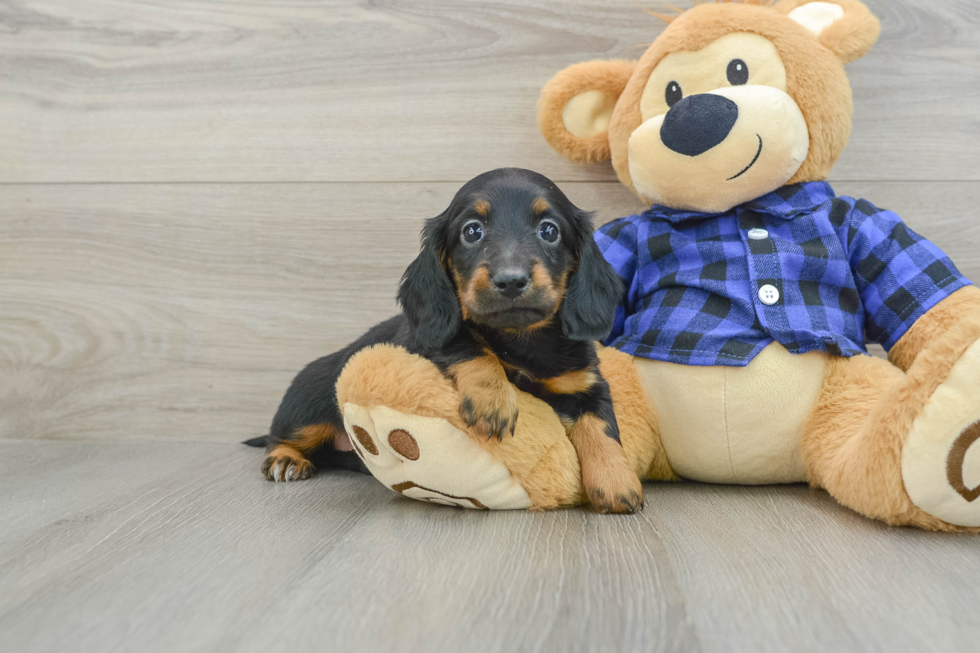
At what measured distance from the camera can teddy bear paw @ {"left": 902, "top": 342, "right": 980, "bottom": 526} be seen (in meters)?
1.04

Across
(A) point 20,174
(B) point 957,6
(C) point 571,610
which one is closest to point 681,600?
(C) point 571,610

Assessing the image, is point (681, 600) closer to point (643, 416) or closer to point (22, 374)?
point (643, 416)

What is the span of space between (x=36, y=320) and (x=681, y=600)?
7.14 feet

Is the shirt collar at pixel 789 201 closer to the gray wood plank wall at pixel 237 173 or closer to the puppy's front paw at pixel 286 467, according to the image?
the gray wood plank wall at pixel 237 173

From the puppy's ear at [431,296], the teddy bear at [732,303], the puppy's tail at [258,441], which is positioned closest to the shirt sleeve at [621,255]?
the teddy bear at [732,303]

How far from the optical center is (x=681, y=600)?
901mm

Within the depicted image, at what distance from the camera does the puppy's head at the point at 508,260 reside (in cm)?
124

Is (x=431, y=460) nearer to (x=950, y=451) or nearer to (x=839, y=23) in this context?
(x=950, y=451)

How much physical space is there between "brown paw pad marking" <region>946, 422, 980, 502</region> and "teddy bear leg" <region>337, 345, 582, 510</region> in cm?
62

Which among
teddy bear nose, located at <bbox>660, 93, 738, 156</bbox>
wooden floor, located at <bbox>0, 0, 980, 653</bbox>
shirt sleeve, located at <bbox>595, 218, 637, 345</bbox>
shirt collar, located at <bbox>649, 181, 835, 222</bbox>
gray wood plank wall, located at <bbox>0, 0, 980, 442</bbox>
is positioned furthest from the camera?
gray wood plank wall, located at <bbox>0, 0, 980, 442</bbox>

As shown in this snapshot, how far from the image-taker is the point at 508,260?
121 cm

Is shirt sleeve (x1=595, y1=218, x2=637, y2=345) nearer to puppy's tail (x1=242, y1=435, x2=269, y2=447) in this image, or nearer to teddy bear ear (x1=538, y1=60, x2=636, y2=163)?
teddy bear ear (x1=538, y1=60, x2=636, y2=163)

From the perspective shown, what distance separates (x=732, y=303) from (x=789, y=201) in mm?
283

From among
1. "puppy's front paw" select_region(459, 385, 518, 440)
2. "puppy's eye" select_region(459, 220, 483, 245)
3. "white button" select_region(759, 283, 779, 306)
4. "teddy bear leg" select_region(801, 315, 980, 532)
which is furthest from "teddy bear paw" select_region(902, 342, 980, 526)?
"puppy's eye" select_region(459, 220, 483, 245)
